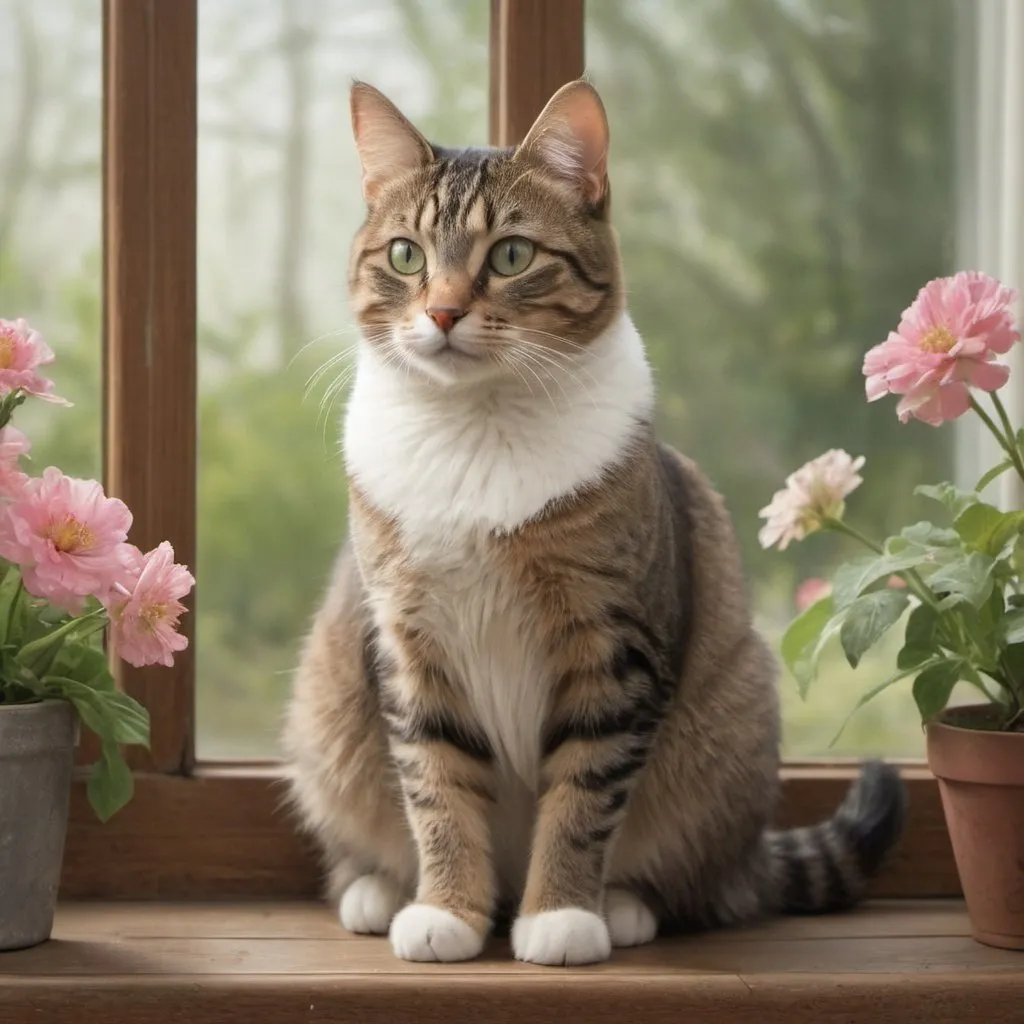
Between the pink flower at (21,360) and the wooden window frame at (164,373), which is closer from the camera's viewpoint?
the pink flower at (21,360)

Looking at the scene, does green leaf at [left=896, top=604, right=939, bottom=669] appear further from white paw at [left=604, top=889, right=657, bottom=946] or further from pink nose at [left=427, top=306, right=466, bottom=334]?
pink nose at [left=427, top=306, right=466, bottom=334]

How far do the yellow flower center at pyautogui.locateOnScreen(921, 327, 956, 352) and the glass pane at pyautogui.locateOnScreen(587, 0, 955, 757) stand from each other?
44 centimetres

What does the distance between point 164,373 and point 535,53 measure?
64 centimetres

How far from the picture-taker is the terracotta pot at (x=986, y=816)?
5.15ft

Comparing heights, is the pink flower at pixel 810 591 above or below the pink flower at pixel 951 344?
below

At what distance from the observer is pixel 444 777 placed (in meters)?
1.66

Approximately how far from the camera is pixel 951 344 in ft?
5.16

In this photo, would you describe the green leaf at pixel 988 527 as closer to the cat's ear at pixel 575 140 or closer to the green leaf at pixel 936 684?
the green leaf at pixel 936 684

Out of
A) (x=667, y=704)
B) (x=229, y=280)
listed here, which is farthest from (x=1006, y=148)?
(x=229, y=280)

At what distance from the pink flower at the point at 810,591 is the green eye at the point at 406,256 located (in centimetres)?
70

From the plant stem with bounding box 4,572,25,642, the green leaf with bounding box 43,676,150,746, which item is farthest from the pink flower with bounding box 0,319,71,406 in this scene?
the green leaf with bounding box 43,676,150,746

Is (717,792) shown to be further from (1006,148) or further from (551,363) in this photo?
(1006,148)

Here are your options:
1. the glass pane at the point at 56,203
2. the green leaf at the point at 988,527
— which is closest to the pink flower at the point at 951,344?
the green leaf at the point at 988,527

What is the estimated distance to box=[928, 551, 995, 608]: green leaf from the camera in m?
1.55
